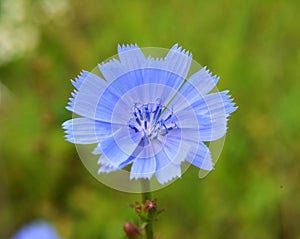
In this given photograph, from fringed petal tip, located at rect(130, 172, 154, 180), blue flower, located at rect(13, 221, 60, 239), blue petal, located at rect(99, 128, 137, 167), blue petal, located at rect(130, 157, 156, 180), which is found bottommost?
fringed petal tip, located at rect(130, 172, 154, 180)

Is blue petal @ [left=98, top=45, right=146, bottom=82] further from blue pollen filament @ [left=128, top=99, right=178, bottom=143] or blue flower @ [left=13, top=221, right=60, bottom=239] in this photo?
→ blue flower @ [left=13, top=221, right=60, bottom=239]

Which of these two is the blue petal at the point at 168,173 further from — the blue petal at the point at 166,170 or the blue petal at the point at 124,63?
the blue petal at the point at 124,63

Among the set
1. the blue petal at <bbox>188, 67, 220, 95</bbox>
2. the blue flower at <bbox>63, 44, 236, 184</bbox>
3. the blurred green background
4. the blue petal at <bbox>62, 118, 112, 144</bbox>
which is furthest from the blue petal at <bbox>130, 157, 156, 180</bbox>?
the blurred green background

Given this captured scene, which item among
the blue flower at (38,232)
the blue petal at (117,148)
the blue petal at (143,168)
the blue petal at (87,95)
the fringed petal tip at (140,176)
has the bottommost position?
the fringed petal tip at (140,176)

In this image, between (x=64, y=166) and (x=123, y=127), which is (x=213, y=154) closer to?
(x=123, y=127)

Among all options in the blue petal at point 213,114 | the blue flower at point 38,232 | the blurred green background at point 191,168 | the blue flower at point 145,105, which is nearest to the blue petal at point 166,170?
the blue flower at point 145,105

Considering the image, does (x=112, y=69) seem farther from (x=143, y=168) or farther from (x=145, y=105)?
(x=143, y=168)

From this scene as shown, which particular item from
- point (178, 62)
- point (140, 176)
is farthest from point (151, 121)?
point (140, 176)
